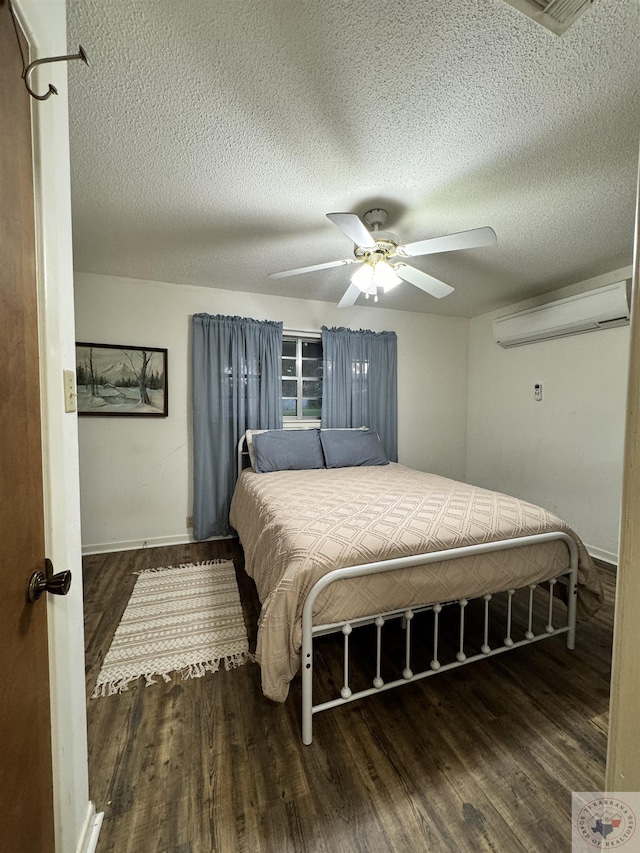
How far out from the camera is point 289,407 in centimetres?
353

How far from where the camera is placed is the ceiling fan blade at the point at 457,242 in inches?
61.6

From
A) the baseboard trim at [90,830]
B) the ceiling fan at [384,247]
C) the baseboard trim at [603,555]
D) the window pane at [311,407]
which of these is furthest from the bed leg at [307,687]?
the baseboard trim at [603,555]

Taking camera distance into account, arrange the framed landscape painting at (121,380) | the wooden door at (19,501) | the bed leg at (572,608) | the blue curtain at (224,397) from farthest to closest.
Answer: the blue curtain at (224,397)
the framed landscape painting at (121,380)
the bed leg at (572,608)
the wooden door at (19,501)

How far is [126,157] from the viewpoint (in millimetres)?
1520

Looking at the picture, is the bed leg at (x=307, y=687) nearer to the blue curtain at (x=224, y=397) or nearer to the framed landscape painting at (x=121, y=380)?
the blue curtain at (x=224, y=397)

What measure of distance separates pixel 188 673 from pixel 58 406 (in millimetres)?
1466

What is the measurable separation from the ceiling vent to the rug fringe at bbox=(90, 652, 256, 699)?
8.11 feet

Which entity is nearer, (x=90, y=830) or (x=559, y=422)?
(x=90, y=830)

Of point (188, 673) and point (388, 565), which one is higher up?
point (388, 565)

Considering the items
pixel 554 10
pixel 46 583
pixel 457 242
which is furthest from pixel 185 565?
pixel 554 10

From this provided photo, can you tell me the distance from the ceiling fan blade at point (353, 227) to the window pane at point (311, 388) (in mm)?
1920

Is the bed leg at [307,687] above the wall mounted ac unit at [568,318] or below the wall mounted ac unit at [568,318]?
below

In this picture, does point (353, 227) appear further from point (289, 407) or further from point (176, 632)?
point (176, 632)

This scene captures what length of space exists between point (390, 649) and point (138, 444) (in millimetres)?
2639
